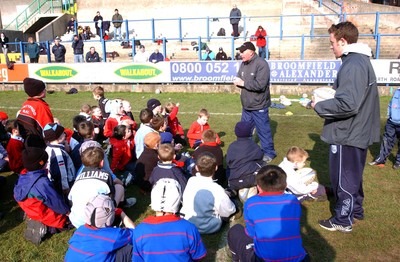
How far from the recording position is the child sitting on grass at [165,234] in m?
3.10

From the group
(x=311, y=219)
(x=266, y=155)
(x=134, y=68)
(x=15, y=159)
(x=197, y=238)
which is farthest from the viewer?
(x=134, y=68)

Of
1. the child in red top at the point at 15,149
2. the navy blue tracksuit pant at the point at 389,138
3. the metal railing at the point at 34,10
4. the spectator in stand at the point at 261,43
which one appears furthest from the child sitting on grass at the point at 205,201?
the metal railing at the point at 34,10

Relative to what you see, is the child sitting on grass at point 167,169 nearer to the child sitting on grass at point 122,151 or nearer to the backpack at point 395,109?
the child sitting on grass at point 122,151

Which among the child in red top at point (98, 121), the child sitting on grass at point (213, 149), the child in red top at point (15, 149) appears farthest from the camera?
the child in red top at point (98, 121)

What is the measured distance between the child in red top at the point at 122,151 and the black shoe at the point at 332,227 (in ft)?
11.1

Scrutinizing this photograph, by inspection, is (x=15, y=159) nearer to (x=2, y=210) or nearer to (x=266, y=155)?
(x=2, y=210)

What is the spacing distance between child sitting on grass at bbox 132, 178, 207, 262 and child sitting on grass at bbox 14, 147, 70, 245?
1.86 metres

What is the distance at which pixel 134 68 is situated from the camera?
17.0 meters

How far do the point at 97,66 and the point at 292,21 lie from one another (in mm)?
14035

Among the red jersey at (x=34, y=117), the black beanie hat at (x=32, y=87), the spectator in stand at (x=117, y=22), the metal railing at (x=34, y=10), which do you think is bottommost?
the red jersey at (x=34, y=117)

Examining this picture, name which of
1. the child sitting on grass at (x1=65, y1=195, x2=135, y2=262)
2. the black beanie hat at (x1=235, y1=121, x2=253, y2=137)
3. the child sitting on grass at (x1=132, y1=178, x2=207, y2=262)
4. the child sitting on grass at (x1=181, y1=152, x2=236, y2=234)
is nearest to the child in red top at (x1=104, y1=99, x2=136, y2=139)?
the black beanie hat at (x1=235, y1=121, x2=253, y2=137)

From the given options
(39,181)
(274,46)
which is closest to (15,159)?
(39,181)

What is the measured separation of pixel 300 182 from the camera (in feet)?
17.4

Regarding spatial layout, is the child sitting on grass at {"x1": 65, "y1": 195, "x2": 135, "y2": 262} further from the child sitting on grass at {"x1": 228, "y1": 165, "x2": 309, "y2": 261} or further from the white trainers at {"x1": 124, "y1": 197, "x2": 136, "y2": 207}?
the white trainers at {"x1": 124, "y1": 197, "x2": 136, "y2": 207}
